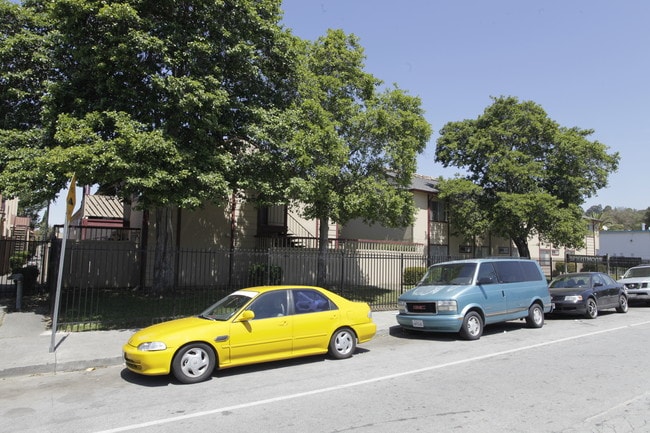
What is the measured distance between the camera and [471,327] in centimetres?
1041

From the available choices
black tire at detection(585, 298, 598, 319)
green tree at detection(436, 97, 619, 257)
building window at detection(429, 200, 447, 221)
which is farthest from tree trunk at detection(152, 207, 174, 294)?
building window at detection(429, 200, 447, 221)

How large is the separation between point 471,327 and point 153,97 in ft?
32.4

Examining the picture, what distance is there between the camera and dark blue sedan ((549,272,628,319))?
561 inches

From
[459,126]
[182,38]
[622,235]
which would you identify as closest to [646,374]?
[182,38]

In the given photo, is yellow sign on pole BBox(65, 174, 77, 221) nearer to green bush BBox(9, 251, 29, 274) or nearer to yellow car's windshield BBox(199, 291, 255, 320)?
yellow car's windshield BBox(199, 291, 255, 320)

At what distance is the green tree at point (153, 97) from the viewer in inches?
411

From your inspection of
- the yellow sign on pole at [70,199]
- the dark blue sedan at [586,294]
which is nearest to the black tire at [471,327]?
the dark blue sedan at [586,294]

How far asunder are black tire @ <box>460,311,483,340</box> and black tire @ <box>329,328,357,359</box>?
2985mm

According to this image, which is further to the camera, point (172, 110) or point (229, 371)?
point (172, 110)

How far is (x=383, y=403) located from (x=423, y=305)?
523 cm

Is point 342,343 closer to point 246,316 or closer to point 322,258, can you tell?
point 246,316

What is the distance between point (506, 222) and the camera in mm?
24859

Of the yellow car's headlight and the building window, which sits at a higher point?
the building window

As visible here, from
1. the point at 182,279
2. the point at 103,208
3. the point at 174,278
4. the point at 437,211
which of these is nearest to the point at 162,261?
the point at 174,278
